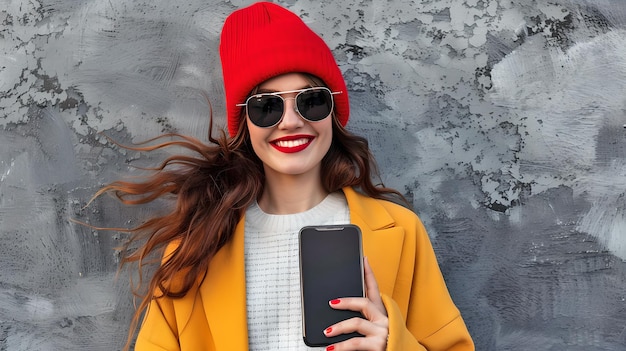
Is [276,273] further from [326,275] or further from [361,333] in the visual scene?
[361,333]

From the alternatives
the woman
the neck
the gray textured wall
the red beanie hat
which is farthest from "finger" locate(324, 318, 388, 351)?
the gray textured wall

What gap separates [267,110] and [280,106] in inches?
1.7

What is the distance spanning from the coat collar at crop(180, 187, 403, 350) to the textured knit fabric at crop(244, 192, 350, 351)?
6cm

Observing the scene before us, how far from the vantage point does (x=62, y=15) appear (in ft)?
7.96

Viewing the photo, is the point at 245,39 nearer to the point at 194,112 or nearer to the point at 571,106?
the point at 194,112

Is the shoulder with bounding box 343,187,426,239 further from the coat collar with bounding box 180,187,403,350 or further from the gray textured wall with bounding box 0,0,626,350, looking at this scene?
the gray textured wall with bounding box 0,0,626,350

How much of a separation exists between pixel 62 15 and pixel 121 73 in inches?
12.9

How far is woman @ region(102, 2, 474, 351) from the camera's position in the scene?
194 centimetres

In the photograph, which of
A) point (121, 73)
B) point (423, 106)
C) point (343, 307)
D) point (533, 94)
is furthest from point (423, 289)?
point (121, 73)

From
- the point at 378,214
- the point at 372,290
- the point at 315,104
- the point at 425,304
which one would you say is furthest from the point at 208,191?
the point at 425,304

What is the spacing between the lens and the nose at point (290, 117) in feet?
6.29

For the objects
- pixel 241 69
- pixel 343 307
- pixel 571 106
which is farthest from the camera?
pixel 571 106

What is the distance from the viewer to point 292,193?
212 centimetres

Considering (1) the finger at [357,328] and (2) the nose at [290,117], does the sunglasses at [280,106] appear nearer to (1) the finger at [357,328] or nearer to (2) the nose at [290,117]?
(2) the nose at [290,117]
